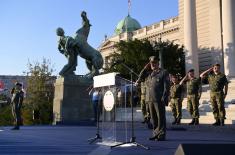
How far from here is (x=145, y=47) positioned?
168 feet

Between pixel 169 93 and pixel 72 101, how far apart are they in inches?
519

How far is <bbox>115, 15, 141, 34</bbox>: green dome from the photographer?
99.1 m

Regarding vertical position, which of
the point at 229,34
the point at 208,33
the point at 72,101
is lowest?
the point at 72,101

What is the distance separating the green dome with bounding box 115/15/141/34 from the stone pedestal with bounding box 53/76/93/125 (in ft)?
244

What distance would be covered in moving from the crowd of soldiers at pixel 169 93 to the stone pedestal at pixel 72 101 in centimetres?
780

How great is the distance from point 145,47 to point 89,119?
28.7 metres

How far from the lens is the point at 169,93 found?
35.5 feet

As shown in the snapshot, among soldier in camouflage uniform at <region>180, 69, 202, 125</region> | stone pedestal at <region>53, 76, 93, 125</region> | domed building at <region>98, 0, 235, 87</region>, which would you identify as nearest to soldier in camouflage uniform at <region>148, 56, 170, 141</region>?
soldier in camouflage uniform at <region>180, 69, 202, 125</region>

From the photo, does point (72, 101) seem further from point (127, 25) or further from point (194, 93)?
point (127, 25)

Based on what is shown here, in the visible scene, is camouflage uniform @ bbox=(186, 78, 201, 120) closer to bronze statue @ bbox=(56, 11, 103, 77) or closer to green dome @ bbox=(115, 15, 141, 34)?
bronze statue @ bbox=(56, 11, 103, 77)

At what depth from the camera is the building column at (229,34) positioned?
99.7ft

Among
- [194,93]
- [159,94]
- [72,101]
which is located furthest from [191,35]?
[159,94]

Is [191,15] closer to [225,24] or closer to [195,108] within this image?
[225,24]

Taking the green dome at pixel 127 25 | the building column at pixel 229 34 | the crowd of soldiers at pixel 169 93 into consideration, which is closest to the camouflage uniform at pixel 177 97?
the crowd of soldiers at pixel 169 93
